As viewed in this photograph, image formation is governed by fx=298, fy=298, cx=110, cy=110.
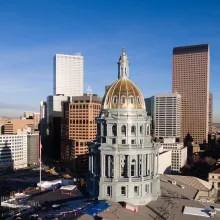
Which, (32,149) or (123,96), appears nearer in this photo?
(123,96)

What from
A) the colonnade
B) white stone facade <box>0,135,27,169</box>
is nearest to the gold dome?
the colonnade

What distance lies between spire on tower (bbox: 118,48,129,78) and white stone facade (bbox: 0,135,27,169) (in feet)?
388

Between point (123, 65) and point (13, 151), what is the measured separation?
12534cm

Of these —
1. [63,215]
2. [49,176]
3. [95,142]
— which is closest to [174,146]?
[49,176]

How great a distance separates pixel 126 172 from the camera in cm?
5169

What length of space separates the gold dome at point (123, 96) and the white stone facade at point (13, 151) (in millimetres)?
118641

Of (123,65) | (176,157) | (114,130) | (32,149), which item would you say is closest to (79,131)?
(32,149)

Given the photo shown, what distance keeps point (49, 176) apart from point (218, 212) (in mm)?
105247

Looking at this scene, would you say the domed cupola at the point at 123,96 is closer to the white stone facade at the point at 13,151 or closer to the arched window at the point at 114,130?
the arched window at the point at 114,130

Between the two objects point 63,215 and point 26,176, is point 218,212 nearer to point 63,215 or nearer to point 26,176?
point 63,215

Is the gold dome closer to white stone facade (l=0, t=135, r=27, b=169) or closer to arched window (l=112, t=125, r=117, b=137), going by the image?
arched window (l=112, t=125, r=117, b=137)

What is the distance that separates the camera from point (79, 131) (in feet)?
504

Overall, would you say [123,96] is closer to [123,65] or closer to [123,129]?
[123,129]

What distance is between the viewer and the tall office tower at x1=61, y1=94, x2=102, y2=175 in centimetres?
14900
